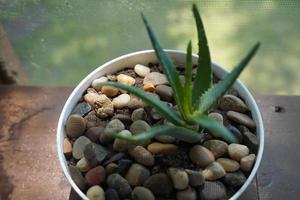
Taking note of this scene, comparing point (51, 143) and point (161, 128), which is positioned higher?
point (161, 128)

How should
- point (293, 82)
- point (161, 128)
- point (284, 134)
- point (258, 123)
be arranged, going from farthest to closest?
point (293, 82)
point (284, 134)
point (258, 123)
point (161, 128)

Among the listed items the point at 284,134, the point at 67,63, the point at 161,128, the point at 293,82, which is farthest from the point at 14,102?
the point at 293,82

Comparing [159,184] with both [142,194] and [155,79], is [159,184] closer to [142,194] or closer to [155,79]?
[142,194]

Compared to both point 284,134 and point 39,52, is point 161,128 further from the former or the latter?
point 39,52

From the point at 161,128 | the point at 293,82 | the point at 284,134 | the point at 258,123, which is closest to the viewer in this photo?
the point at 161,128

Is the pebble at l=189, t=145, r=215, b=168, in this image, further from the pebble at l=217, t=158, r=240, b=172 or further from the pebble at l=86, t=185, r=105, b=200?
the pebble at l=86, t=185, r=105, b=200

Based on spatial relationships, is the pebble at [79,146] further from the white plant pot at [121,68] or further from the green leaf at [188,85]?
the green leaf at [188,85]

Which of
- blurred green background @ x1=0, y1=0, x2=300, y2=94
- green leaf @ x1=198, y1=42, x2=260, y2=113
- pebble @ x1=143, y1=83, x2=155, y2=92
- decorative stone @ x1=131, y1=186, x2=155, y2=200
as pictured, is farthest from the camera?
blurred green background @ x1=0, y1=0, x2=300, y2=94

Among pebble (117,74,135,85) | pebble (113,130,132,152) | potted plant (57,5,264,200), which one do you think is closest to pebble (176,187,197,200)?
potted plant (57,5,264,200)
